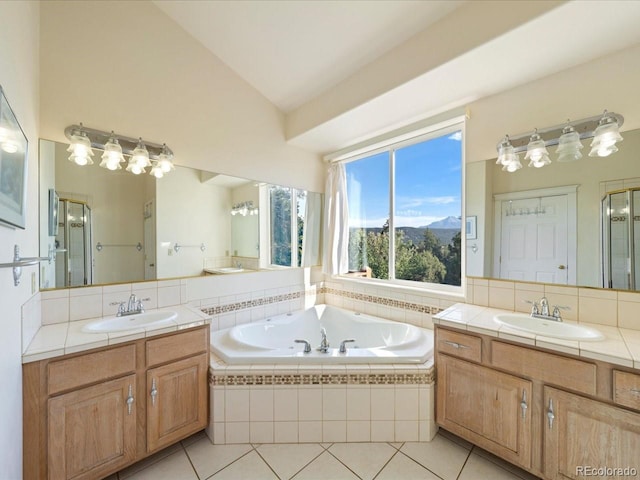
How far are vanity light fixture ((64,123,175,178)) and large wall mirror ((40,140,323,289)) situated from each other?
0.06m

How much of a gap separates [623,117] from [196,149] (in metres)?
2.96

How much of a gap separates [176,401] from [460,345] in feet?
6.06

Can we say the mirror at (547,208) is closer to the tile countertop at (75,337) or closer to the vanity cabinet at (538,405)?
the vanity cabinet at (538,405)

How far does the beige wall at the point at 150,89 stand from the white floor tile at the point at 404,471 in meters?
2.51

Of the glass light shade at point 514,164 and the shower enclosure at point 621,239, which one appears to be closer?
the shower enclosure at point 621,239

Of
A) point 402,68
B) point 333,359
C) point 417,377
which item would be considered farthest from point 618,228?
point 333,359

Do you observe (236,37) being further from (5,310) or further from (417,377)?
(417,377)

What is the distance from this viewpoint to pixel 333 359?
1.86m

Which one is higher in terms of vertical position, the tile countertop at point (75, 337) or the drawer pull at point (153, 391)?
the tile countertop at point (75, 337)

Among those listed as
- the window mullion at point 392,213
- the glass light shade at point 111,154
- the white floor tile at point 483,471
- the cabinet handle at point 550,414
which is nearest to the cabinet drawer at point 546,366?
the cabinet handle at point 550,414

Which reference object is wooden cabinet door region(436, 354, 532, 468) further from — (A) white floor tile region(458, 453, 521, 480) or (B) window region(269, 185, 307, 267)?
(B) window region(269, 185, 307, 267)

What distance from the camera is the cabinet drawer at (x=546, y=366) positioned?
1311 millimetres

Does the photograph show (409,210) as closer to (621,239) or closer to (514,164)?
(514,164)

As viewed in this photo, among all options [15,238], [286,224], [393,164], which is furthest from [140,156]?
[393,164]
